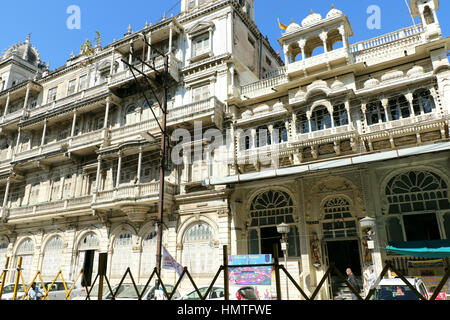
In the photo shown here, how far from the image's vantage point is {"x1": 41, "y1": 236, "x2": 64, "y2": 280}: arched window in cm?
2382

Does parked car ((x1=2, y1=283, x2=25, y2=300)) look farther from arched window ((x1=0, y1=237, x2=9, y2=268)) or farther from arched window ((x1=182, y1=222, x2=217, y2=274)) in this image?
arched window ((x1=0, y1=237, x2=9, y2=268))

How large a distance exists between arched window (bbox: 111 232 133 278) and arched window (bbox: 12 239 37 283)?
7731 mm

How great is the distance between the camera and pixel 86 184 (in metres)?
24.9

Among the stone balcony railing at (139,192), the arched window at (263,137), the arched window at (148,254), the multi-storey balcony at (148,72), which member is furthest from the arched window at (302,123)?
the arched window at (148,254)

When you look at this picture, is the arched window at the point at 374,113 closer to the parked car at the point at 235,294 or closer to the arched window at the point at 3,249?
the parked car at the point at 235,294

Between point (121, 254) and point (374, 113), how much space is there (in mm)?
17211

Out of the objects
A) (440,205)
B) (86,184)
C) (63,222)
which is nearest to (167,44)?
(86,184)

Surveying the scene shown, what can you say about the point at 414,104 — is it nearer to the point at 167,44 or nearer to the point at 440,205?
the point at 440,205

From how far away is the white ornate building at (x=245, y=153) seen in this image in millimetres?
15461

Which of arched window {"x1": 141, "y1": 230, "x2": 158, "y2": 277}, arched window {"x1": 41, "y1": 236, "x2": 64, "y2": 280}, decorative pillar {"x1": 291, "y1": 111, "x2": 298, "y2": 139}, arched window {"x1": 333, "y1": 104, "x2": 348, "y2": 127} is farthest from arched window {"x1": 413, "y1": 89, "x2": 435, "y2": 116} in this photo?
arched window {"x1": 41, "y1": 236, "x2": 64, "y2": 280}

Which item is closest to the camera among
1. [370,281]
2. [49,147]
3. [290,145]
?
[370,281]

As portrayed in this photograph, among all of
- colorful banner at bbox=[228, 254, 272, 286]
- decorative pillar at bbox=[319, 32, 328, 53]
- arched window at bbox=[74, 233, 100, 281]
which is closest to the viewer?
colorful banner at bbox=[228, 254, 272, 286]

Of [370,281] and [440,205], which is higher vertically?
[440,205]

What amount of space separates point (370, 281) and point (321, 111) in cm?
873
